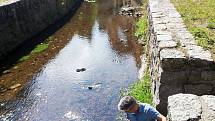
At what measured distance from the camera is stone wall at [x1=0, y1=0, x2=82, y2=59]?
17828 millimetres

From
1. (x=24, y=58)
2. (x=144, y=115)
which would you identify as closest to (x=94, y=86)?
(x=24, y=58)

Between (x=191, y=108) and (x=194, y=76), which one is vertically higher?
(x=191, y=108)

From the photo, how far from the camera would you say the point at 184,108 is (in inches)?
210

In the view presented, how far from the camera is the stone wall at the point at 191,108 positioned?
5.12 meters

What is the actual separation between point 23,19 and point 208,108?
53.5ft

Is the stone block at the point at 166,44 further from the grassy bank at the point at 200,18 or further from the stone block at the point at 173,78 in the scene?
the stone block at the point at 173,78

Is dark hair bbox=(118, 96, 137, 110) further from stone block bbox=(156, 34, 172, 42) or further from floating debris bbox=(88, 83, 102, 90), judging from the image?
floating debris bbox=(88, 83, 102, 90)

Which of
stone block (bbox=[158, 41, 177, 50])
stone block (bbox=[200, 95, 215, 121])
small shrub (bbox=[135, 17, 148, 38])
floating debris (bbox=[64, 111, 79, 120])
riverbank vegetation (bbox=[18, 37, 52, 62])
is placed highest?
stone block (bbox=[158, 41, 177, 50])

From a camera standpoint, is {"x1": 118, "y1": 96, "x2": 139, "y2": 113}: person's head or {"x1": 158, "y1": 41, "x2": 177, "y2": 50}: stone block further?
{"x1": 158, "y1": 41, "x2": 177, "y2": 50}: stone block

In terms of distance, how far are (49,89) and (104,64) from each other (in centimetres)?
304

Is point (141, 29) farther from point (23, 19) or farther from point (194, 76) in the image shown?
point (194, 76)

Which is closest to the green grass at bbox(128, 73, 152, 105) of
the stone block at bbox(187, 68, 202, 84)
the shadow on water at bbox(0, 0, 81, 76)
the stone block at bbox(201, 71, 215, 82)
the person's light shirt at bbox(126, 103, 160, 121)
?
the stone block at bbox(187, 68, 202, 84)

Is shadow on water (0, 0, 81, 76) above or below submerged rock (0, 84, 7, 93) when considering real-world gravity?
above

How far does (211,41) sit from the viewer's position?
32.6 ft
